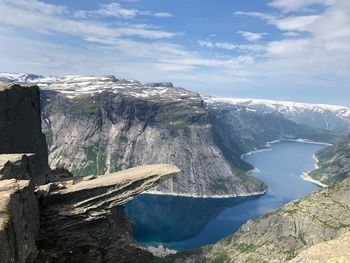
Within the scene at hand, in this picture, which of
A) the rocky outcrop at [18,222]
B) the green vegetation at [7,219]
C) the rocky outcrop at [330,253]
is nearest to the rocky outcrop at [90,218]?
the rocky outcrop at [18,222]

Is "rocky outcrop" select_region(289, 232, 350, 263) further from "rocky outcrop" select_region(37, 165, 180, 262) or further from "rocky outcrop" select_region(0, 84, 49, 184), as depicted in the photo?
"rocky outcrop" select_region(0, 84, 49, 184)

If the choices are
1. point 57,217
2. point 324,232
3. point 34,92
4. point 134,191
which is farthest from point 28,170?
point 324,232

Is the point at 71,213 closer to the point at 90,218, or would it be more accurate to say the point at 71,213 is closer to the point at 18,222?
the point at 90,218

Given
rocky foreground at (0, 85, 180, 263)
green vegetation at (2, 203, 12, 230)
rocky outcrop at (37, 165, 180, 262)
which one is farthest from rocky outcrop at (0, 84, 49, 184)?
green vegetation at (2, 203, 12, 230)

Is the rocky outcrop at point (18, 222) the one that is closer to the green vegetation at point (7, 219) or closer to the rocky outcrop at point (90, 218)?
the green vegetation at point (7, 219)

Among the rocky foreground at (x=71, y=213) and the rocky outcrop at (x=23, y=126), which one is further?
the rocky outcrop at (x=23, y=126)
